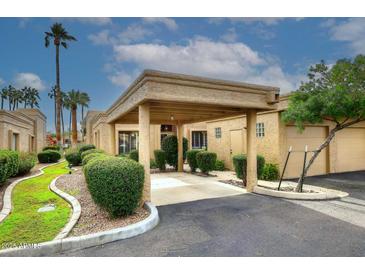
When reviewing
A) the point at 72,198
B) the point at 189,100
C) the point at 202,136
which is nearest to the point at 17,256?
the point at 72,198

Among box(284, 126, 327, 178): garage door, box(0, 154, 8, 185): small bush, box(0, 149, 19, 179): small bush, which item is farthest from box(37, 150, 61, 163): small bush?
box(284, 126, 327, 178): garage door

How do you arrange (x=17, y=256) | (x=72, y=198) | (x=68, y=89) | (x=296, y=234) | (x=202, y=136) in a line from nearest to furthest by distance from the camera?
(x=17, y=256), (x=296, y=234), (x=72, y=198), (x=202, y=136), (x=68, y=89)

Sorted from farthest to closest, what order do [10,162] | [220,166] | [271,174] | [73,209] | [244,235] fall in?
[220,166], [271,174], [10,162], [73,209], [244,235]

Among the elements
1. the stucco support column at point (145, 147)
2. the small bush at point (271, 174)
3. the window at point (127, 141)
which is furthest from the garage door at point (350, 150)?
the window at point (127, 141)

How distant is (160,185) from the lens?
923cm

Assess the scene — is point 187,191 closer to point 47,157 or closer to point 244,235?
point 244,235

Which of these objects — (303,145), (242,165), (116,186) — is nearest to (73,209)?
(116,186)

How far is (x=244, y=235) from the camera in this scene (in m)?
4.25

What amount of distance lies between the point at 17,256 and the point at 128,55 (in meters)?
9.98

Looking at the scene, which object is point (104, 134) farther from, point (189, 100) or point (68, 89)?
point (68, 89)

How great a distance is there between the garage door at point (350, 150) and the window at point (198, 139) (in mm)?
11534

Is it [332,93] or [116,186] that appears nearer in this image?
[116,186]

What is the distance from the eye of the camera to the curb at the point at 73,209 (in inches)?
162

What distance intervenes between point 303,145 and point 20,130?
20.3 m
